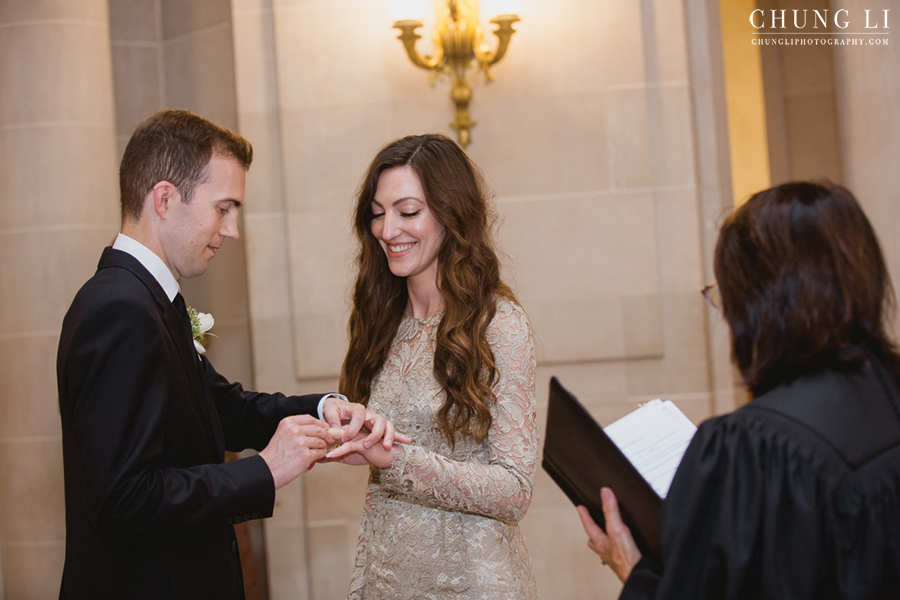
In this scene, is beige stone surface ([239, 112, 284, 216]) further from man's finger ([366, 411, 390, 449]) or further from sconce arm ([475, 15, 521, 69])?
man's finger ([366, 411, 390, 449])

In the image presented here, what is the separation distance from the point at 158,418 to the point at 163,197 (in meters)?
0.61

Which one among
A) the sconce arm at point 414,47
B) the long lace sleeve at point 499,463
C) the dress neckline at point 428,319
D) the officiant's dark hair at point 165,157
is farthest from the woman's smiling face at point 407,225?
the sconce arm at point 414,47

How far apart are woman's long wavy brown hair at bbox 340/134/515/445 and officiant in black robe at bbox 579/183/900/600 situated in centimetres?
88

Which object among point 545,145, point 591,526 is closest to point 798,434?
point 591,526

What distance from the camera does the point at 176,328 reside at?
195cm

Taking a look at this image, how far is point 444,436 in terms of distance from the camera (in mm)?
2271

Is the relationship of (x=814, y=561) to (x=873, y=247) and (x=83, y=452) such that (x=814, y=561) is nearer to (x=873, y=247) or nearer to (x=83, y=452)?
(x=873, y=247)

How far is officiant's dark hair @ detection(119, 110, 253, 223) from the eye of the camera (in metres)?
2.05

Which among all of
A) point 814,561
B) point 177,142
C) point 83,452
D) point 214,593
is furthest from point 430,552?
point 177,142

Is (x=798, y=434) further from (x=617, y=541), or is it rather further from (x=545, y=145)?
(x=545, y=145)

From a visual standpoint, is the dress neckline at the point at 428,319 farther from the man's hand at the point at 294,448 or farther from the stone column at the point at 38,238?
the stone column at the point at 38,238

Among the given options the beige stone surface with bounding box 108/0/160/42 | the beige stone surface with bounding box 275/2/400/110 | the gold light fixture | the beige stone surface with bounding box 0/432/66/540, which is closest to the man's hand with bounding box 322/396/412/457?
the gold light fixture

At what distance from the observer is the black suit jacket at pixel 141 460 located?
5.60 feet

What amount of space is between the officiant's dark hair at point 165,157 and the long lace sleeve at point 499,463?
0.92m
